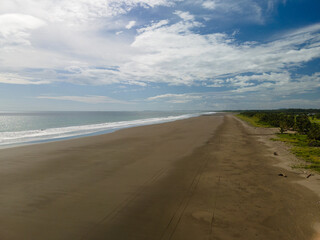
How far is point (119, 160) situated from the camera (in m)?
12.8

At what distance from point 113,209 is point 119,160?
6617 mm

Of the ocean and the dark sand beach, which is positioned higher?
the ocean

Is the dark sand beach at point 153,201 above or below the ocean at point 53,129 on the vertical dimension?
below

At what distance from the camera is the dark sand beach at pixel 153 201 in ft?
17.0

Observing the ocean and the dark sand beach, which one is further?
the ocean

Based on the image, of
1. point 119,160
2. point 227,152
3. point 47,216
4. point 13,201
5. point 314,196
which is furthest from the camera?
point 227,152

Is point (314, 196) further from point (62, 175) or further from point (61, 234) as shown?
point (62, 175)

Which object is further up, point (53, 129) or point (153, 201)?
point (53, 129)

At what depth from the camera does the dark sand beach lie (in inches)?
204

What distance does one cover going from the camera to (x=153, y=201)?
698 centimetres

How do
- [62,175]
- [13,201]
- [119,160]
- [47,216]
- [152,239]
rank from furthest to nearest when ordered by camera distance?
1. [119,160]
2. [62,175]
3. [13,201]
4. [47,216]
5. [152,239]

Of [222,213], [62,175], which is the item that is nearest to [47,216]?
[62,175]

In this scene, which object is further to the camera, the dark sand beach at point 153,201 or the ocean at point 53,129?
the ocean at point 53,129

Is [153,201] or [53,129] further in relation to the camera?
[53,129]
